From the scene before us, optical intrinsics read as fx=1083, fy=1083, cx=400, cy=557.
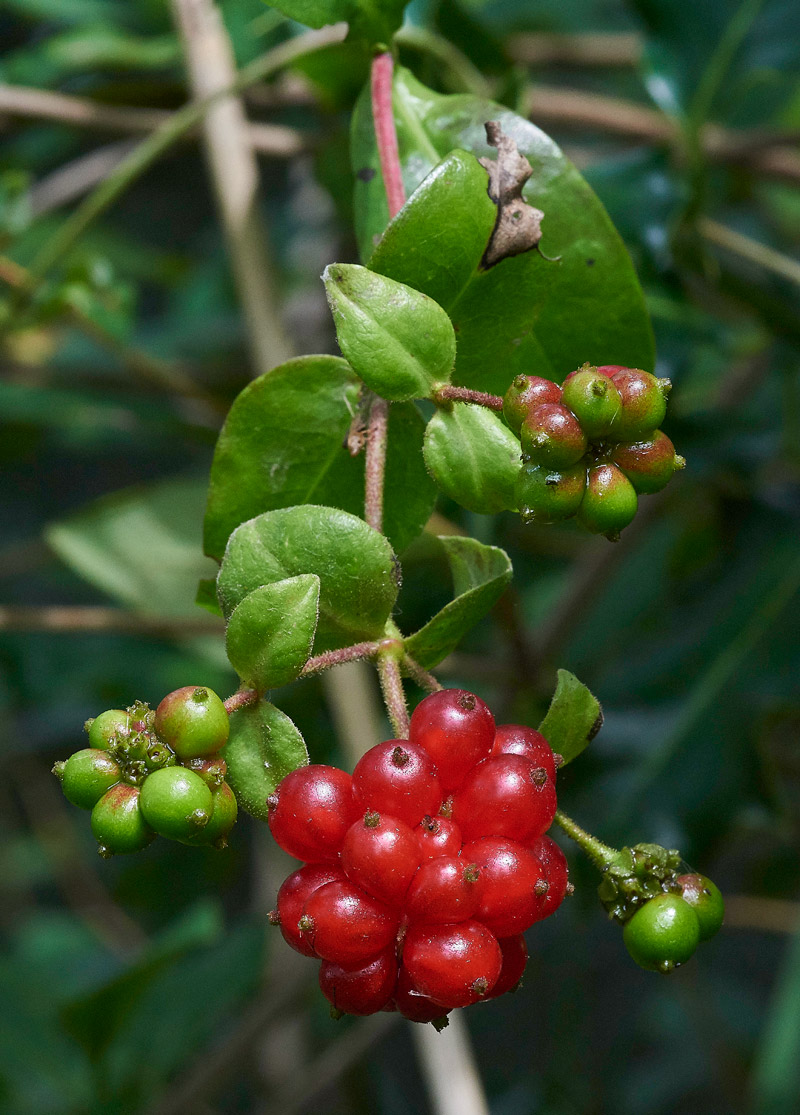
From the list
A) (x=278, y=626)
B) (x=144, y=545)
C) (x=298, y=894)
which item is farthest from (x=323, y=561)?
(x=144, y=545)

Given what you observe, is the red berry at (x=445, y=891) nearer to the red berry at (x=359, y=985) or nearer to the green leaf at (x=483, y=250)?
the red berry at (x=359, y=985)

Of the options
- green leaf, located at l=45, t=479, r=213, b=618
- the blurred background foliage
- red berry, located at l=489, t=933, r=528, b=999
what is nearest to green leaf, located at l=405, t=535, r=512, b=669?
red berry, located at l=489, t=933, r=528, b=999

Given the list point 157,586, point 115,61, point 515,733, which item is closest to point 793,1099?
point 157,586

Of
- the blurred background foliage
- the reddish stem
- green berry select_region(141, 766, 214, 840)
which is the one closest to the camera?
green berry select_region(141, 766, 214, 840)

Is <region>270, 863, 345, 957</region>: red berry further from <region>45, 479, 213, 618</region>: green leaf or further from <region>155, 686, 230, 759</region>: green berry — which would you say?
<region>45, 479, 213, 618</region>: green leaf

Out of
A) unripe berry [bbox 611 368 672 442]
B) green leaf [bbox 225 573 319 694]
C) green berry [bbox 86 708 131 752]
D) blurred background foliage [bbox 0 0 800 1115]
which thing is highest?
unripe berry [bbox 611 368 672 442]

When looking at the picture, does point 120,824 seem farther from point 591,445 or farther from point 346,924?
point 591,445

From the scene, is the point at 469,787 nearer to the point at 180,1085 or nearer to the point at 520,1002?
the point at 180,1085
